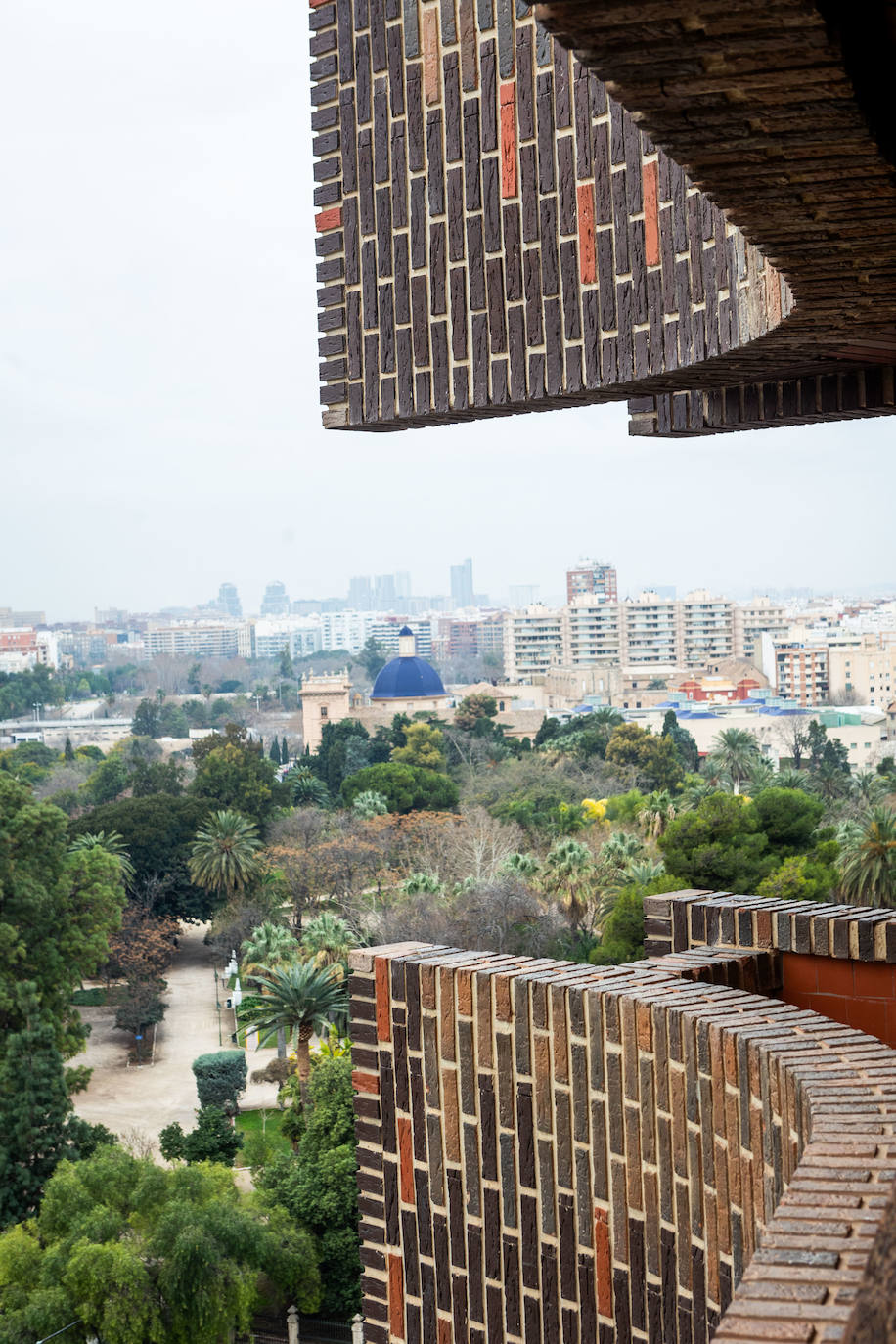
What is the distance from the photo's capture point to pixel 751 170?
7.05 ft

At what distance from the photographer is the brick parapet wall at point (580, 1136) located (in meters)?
3.75

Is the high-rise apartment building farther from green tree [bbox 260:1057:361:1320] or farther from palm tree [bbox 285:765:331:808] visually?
green tree [bbox 260:1057:361:1320]

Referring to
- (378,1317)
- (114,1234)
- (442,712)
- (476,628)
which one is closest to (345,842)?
(114,1234)

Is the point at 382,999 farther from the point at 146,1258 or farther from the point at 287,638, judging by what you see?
the point at 287,638

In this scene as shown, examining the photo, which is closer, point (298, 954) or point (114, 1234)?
point (114, 1234)

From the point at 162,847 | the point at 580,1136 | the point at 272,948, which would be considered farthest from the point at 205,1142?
the point at 580,1136

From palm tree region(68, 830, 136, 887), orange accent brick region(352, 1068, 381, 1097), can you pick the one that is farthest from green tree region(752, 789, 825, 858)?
orange accent brick region(352, 1068, 381, 1097)

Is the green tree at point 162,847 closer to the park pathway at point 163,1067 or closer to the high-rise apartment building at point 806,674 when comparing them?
the park pathway at point 163,1067

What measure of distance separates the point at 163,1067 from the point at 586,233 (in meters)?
22.6

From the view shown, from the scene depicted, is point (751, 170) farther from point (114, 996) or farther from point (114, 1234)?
point (114, 996)

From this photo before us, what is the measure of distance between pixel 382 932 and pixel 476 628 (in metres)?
139

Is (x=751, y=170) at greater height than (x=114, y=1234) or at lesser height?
greater

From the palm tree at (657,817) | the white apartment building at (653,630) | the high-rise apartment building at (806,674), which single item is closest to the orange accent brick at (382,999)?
the palm tree at (657,817)

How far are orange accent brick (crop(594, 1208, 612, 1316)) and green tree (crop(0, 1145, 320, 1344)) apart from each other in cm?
966
